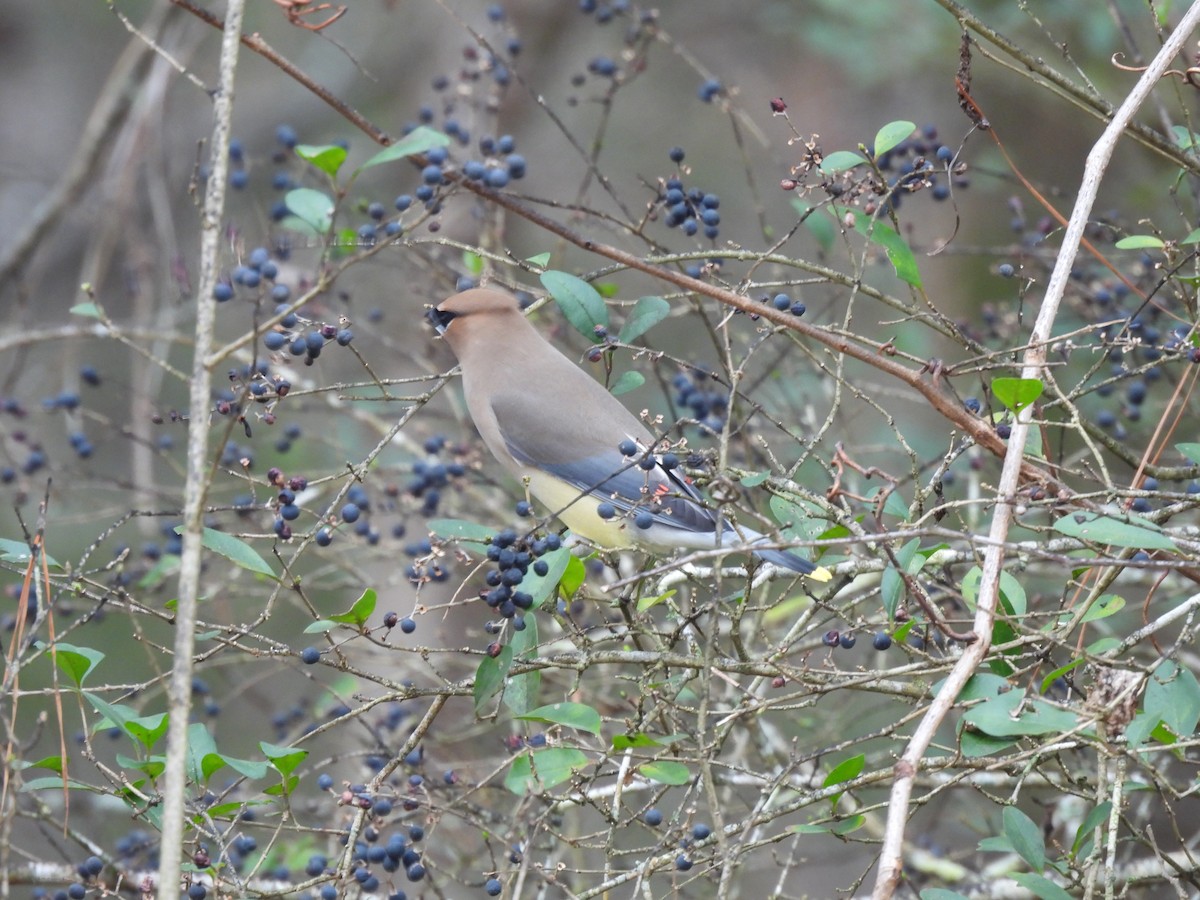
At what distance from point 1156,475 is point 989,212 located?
4334 millimetres

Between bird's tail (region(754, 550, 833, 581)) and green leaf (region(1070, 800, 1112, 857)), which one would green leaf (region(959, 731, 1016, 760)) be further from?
bird's tail (region(754, 550, 833, 581))

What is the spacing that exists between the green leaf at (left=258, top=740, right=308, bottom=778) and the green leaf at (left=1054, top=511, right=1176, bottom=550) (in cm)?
132

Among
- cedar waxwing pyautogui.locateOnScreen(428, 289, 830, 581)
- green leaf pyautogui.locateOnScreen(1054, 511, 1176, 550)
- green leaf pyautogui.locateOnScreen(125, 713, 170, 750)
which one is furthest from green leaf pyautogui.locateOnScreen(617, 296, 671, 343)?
cedar waxwing pyautogui.locateOnScreen(428, 289, 830, 581)

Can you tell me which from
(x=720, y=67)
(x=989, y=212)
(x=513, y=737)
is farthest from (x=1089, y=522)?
(x=720, y=67)

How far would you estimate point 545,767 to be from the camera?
7.52 ft

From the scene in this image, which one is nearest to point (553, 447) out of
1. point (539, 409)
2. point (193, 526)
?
point (539, 409)

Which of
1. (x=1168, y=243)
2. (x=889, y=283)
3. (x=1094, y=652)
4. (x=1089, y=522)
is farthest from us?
(x=889, y=283)

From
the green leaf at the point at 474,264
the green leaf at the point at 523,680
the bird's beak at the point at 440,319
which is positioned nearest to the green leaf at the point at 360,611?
the green leaf at the point at 523,680

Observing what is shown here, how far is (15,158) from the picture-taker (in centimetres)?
844

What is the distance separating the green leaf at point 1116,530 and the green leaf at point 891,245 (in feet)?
2.07

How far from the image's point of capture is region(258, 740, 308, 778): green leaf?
239 cm

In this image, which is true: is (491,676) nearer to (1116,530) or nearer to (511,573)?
(511,573)

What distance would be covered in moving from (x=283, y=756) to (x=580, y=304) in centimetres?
103

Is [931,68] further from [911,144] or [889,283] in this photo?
[911,144]
